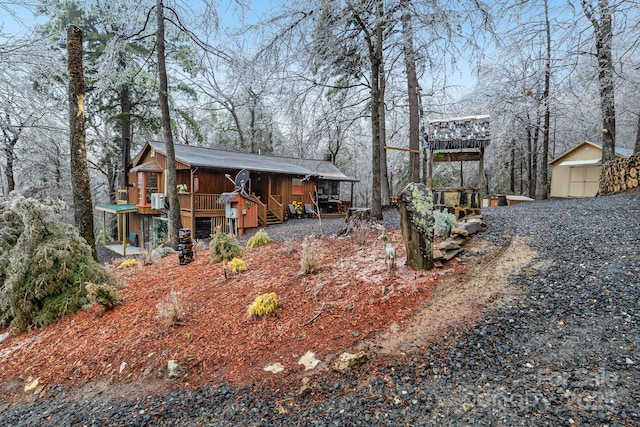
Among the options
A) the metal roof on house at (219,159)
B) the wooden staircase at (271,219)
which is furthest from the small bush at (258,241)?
the wooden staircase at (271,219)

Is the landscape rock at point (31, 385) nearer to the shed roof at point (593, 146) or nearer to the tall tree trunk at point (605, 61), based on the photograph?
the tall tree trunk at point (605, 61)

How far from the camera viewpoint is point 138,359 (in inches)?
116

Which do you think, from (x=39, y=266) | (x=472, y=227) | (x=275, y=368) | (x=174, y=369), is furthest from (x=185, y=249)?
(x=472, y=227)

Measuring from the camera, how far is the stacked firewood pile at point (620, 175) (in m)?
8.78

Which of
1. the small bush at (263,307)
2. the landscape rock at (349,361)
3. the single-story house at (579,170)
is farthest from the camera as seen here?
the single-story house at (579,170)

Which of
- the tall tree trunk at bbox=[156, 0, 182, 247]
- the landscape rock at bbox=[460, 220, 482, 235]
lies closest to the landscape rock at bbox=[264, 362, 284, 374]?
the landscape rock at bbox=[460, 220, 482, 235]

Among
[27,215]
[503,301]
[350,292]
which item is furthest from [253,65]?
[503,301]

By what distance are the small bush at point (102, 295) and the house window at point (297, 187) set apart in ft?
40.7

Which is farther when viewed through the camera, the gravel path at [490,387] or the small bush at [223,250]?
the small bush at [223,250]

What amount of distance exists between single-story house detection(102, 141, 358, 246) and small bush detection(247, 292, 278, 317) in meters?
7.73

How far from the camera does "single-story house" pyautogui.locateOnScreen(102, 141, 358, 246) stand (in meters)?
12.6

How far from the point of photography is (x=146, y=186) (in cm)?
1381

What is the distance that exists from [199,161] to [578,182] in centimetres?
1869

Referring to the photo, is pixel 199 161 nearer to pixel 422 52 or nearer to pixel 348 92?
pixel 348 92
